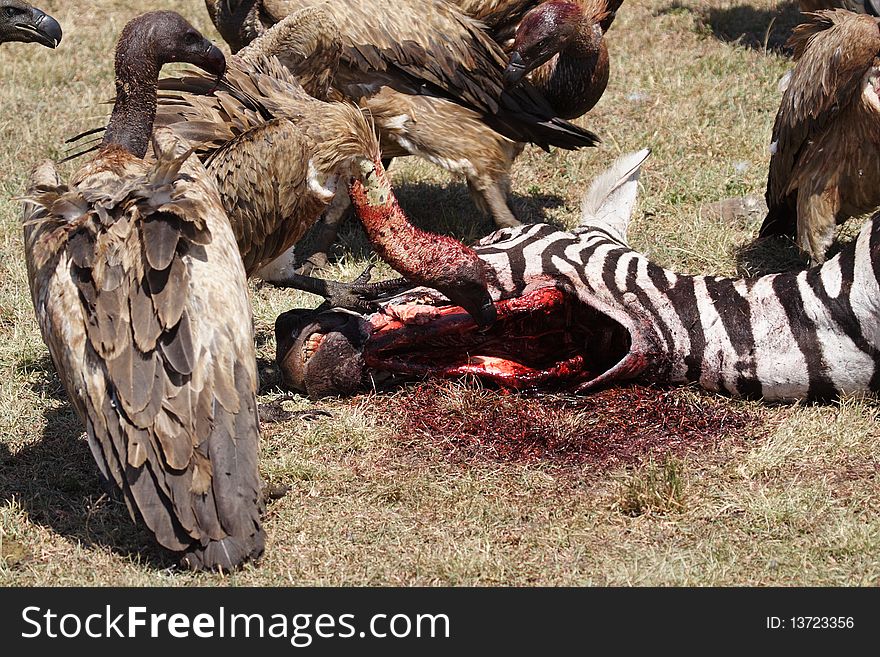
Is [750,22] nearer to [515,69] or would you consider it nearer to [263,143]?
[515,69]

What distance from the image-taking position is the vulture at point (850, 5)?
7121 millimetres

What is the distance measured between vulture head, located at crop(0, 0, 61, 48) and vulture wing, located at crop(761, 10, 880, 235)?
11.9 ft

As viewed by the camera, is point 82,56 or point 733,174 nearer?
point 733,174

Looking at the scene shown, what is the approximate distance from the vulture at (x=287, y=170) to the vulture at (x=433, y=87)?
0.94 meters

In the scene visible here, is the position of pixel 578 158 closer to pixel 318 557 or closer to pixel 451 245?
pixel 451 245

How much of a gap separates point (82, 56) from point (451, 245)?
20.7ft

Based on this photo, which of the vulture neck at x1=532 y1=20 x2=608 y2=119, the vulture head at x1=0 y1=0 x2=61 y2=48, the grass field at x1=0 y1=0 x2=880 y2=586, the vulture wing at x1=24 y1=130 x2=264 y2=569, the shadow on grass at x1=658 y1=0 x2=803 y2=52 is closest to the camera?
the vulture wing at x1=24 y1=130 x2=264 y2=569

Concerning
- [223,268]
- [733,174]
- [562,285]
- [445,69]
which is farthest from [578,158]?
[223,268]

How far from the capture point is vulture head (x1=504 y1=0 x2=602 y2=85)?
6754 millimetres

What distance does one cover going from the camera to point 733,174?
7.68 m

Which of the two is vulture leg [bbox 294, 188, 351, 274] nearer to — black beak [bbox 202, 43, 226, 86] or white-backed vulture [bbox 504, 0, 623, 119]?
white-backed vulture [bbox 504, 0, 623, 119]

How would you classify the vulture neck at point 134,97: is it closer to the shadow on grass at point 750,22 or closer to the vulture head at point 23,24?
the vulture head at point 23,24

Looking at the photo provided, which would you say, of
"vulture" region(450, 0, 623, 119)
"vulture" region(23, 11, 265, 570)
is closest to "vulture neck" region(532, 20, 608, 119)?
"vulture" region(450, 0, 623, 119)

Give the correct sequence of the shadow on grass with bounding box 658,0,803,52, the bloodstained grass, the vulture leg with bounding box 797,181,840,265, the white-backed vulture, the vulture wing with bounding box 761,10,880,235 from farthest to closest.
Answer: the shadow on grass with bounding box 658,0,803,52, the white-backed vulture, the vulture leg with bounding box 797,181,840,265, the vulture wing with bounding box 761,10,880,235, the bloodstained grass
